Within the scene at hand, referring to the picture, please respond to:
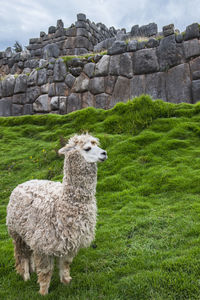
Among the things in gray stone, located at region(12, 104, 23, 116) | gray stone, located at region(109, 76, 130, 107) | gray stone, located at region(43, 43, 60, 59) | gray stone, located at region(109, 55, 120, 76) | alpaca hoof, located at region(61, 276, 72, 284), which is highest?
gray stone, located at region(43, 43, 60, 59)

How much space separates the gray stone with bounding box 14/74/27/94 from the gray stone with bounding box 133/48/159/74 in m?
7.32

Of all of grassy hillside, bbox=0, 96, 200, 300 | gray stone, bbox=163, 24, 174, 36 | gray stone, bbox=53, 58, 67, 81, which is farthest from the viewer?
gray stone, bbox=53, 58, 67, 81

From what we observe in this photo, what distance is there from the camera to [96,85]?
13.3m

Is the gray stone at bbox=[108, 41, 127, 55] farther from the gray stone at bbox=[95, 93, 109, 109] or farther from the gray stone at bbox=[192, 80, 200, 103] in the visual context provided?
the gray stone at bbox=[192, 80, 200, 103]

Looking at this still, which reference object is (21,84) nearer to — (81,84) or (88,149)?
(81,84)

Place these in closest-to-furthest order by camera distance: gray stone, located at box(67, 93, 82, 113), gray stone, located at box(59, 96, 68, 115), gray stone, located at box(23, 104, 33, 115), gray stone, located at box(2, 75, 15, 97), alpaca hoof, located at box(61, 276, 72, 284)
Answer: alpaca hoof, located at box(61, 276, 72, 284) < gray stone, located at box(67, 93, 82, 113) < gray stone, located at box(59, 96, 68, 115) < gray stone, located at box(23, 104, 33, 115) < gray stone, located at box(2, 75, 15, 97)

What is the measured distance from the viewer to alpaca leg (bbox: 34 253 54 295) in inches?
116

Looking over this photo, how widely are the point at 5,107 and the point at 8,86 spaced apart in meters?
1.42

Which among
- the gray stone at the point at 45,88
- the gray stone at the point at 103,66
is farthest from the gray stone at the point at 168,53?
the gray stone at the point at 45,88

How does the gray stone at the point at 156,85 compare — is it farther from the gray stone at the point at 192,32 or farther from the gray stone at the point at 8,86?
the gray stone at the point at 8,86

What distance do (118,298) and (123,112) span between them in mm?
7473

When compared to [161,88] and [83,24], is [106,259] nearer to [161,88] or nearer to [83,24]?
[161,88]

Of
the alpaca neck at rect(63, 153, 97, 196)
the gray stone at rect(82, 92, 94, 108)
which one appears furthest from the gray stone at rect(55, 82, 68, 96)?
the alpaca neck at rect(63, 153, 97, 196)

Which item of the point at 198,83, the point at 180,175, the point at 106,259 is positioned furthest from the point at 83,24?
the point at 106,259
